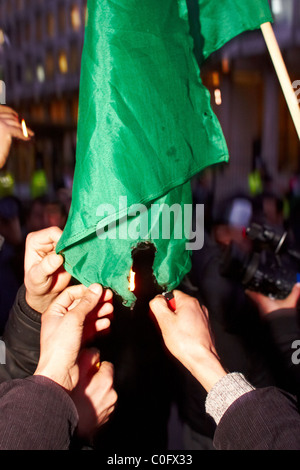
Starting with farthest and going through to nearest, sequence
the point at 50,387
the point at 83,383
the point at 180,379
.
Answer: the point at 180,379
the point at 83,383
the point at 50,387

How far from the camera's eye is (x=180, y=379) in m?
2.17

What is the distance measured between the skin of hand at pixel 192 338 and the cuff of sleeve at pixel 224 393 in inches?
0.8

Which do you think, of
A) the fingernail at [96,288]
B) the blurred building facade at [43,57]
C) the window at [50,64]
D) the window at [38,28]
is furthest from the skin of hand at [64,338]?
the window at [38,28]

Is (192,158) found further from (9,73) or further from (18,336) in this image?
(9,73)

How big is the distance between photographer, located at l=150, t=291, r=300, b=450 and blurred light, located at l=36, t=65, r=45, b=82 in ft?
105

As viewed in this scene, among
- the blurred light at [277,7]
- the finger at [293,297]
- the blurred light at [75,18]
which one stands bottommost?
the finger at [293,297]

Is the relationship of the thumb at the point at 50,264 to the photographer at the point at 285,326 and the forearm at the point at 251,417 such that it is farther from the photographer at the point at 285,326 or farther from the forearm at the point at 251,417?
the photographer at the point at 285,326

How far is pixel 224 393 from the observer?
100 cm

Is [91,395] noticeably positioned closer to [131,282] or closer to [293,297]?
[131,282]

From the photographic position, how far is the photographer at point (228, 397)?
89cm

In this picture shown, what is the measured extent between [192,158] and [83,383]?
0.75 metres

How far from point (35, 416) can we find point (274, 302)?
1.20 meters

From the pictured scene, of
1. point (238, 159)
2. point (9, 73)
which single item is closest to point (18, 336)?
point (238, 159)

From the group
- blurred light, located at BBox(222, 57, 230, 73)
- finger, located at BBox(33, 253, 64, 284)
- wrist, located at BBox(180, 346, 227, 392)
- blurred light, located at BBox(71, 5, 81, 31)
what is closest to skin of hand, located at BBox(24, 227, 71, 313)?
finger, located at BBox(33, 253, 64, 284)
